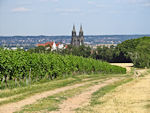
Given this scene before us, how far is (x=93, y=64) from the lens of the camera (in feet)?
198

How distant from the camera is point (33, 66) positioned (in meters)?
35.2

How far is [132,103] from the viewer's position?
17.8 meters

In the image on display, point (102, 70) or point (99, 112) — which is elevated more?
point (99, 112)

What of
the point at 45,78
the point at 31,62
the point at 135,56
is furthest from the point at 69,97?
the point at 135,56

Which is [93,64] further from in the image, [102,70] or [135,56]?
[135,56]

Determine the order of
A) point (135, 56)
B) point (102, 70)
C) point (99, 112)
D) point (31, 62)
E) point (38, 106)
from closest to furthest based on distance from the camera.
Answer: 1. point (99, 112)
2. point (38, 106)
3. point (31, 62)
4. point (102, 70)
5. point (135, 56)

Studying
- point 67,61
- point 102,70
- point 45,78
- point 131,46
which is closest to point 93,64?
point 102,70

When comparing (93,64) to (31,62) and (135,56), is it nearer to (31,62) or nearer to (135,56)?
(31,62)

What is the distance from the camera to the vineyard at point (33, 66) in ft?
96.3

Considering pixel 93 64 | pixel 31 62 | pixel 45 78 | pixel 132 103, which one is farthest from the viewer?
pixel 93 64

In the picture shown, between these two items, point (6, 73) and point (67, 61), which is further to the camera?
point (67, 61)

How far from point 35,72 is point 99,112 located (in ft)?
68.5

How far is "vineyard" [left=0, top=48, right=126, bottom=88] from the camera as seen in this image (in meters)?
29.3

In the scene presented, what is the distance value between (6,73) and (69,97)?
9300 mm
